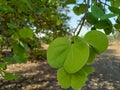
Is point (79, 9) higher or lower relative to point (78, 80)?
higher

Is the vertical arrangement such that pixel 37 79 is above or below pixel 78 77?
below

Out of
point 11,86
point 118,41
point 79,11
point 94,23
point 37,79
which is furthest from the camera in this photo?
point 118,41

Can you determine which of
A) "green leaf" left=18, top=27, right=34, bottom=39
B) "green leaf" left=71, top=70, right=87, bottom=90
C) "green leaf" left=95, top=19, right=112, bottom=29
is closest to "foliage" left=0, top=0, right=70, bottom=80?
"green leaf" left=18, top=27, right=34, bottom=39

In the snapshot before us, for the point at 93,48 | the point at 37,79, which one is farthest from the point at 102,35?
the point at 37,79

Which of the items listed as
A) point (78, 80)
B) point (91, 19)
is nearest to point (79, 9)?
point (91, 19)

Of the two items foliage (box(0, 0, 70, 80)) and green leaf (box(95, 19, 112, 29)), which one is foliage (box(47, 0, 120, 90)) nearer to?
green leaf (box(95, 19, 112, 29))

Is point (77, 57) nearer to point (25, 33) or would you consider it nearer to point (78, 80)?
point (78, 80)

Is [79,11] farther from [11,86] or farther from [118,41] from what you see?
[118,41]
